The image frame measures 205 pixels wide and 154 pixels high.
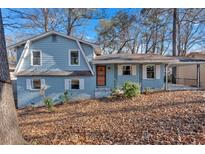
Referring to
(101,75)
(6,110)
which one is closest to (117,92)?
(101,75)

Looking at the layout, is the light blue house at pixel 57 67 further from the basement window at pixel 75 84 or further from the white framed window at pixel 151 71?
the white framed window at pixel 151 71

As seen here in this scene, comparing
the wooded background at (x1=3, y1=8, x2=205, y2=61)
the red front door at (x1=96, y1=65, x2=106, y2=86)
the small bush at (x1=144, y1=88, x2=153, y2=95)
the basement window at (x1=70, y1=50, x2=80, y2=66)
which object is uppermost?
the wooded background at (x1=3, y1=8, x2=205, y2=61)

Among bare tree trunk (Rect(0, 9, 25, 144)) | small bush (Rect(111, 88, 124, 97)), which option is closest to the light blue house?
small bush (Rect(111, 88, 124, 97))

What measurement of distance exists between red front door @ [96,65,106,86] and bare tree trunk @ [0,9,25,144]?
13.4 m

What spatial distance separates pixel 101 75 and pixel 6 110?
1368 centimetres

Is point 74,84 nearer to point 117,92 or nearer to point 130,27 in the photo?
point 117,92

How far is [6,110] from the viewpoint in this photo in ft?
14.1

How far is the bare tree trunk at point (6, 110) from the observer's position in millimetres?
4191

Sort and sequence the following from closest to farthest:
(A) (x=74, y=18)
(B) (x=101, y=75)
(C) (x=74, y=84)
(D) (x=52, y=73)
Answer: (D) (x=52, y=73), (C) (x=74, y=84), (B) (x=101, y=75), (A) (x=74, y=18)

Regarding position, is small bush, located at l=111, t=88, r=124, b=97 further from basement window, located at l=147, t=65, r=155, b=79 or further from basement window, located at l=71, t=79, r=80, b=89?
basement window, located at l=147, t=65, r=155, b=79

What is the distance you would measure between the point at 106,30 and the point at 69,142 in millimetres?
22346

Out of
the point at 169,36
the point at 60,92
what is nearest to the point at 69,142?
the point at 60,92

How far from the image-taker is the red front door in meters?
17.8

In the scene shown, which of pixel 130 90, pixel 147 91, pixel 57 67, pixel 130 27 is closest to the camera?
pixel 130 90
